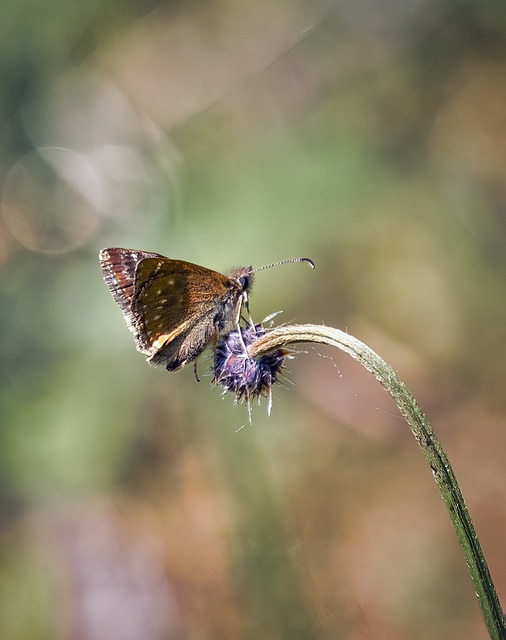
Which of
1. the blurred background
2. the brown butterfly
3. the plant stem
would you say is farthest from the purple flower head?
the blurred background

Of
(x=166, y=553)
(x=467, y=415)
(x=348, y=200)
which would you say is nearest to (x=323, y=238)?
(x=348, y=200)

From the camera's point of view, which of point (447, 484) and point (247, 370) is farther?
point (247, 370)

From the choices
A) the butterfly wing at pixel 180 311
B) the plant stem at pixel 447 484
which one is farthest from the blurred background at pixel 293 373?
the plant stem at pixel 447 484

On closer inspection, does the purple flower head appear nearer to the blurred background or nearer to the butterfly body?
the butterfly body

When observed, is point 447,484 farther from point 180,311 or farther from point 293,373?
point 293,373

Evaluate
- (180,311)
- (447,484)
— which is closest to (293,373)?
(180,311)

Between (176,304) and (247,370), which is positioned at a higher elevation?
(176,304)

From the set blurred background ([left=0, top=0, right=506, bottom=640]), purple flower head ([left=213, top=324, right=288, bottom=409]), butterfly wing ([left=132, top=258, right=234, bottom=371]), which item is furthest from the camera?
blurred background ([left=0, top=0, right=506, bottom=640])

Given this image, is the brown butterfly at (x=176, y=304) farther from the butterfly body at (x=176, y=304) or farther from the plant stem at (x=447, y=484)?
the plant stem at (x=447, y=484)
